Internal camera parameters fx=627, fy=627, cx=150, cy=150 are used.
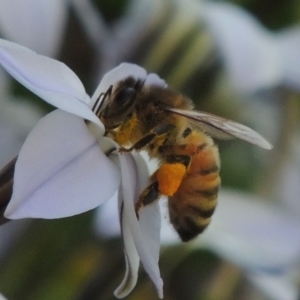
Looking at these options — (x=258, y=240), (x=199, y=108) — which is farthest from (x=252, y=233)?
(x=199, y=108)

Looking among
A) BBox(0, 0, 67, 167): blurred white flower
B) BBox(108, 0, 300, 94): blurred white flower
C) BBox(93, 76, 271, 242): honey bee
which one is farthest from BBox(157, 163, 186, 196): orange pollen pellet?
BBox(108, 0, 300, 94): blurred white flower

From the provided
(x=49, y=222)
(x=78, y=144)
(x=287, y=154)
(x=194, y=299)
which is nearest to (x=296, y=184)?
(x=287, y=154)

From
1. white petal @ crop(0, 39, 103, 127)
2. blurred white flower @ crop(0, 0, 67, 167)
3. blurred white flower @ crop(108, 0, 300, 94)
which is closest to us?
white petal @ crop(0, 39, 103, 127)

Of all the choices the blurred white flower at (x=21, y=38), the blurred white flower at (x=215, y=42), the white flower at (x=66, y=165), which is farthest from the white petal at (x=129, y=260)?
the blurred white flower at (x=215, y=42)

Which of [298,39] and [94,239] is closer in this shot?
[94,239]

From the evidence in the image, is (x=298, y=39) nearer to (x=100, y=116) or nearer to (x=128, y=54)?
(x=128, y=54)

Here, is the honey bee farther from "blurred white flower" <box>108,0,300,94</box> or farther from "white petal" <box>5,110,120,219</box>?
"blurred white flower" <box>108,0,300,94</box>
